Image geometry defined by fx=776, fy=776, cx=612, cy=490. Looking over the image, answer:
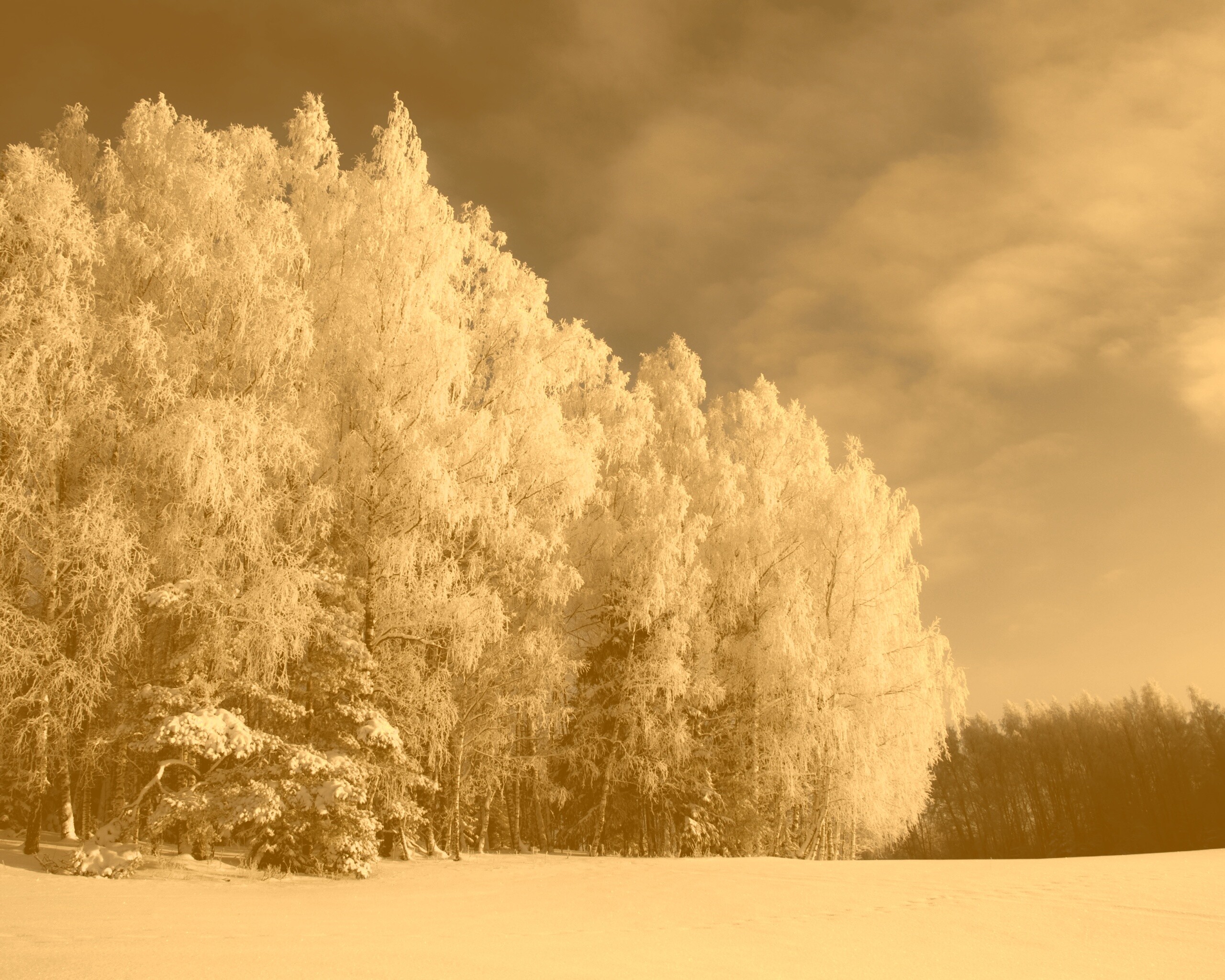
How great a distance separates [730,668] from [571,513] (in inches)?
245

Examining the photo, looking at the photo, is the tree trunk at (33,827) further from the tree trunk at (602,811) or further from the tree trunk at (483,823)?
the tree trunk at (602,811)

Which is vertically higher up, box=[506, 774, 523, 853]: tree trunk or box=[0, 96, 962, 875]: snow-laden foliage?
box=[0, 96, 962, 875]: snow-laden foliage

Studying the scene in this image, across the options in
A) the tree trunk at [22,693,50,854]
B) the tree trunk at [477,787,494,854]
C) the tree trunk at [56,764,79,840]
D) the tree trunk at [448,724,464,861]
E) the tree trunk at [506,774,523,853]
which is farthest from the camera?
the tree trunk at [506,774,523,853]

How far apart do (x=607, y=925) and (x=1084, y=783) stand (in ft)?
213

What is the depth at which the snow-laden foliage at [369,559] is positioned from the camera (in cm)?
1050

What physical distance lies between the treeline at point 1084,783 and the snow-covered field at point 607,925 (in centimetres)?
4437

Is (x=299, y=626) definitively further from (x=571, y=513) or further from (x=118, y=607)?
(x=571, y=513)

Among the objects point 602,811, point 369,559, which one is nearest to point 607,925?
point 369,559

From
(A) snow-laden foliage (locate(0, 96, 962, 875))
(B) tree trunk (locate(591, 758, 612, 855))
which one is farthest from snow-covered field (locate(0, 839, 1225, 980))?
(B) tree trunk (locate(591, 758, 612, 855))

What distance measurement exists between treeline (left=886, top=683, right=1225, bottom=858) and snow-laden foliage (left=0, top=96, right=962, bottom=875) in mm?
36140

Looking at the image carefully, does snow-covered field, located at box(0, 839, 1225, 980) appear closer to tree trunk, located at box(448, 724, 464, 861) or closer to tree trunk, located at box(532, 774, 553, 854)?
tree trunk, located at box(448, 724, 464, 861)

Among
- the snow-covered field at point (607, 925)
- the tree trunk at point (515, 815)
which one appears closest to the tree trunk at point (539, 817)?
the tree trunk at point (515, 815)

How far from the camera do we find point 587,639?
761 inches

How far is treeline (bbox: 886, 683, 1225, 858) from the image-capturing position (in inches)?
2096
